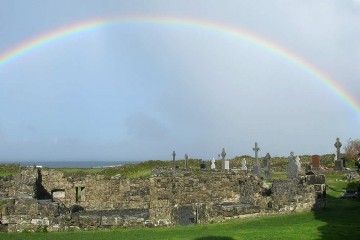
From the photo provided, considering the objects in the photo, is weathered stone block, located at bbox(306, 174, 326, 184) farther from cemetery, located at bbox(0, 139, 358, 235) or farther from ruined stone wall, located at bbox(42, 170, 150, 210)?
ruined stone wall, located at bbox(42, 170, 150, 210)

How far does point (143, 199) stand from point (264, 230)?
12.2 metres

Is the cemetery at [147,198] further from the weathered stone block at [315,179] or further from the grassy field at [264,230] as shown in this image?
the grassy field at [264,230]

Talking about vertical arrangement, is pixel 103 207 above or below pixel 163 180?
below

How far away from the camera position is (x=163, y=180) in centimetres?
2683

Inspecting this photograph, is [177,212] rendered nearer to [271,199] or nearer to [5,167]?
[271,199]

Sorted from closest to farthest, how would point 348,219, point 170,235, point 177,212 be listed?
point 170,235 → point 348,219 → point 177,212

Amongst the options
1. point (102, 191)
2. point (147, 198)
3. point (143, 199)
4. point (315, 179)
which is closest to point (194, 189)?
point (147, 198)

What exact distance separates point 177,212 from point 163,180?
24.2 ft

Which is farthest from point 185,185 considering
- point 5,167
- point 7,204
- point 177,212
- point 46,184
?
point 5,167

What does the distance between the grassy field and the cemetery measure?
2.15 feet

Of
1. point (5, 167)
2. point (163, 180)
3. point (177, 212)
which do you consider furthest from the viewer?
point (5, 167)

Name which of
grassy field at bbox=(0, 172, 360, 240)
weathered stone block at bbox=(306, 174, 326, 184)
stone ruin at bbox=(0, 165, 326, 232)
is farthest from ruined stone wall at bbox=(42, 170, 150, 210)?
weathered stone block at bbox=(306, 174, 326, 184)

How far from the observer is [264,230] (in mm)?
16969

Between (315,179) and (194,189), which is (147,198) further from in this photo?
(315,179)
